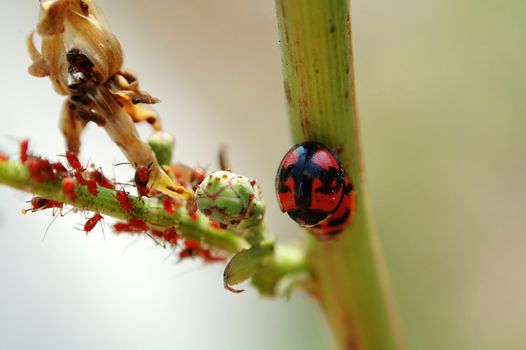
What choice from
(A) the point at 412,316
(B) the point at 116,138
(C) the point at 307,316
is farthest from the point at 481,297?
(B) the point at 116,138

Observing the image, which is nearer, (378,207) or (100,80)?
(100,80)

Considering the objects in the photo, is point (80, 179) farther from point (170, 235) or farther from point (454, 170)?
point (454, 170)

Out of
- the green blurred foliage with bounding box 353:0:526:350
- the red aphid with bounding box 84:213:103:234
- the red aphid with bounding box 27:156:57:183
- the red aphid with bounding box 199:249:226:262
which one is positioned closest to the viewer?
the red aphid with bounding box 27:156:57:183

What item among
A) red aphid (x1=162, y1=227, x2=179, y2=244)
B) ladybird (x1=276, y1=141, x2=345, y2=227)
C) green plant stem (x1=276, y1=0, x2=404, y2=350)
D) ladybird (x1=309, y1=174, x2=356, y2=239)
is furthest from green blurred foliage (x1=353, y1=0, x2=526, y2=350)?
red aphid (x1=162, y1=227, x2=179, y2=244)

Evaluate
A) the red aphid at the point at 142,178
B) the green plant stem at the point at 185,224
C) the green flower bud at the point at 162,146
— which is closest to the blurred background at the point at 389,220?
the green plant stem at the point at 185,224

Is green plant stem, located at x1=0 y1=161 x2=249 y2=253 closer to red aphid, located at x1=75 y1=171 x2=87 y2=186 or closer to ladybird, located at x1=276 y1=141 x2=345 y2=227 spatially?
red aphid, located at x1=75 y1=171 x2=87 y2=186

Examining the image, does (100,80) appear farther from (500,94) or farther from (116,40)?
(500,94)
